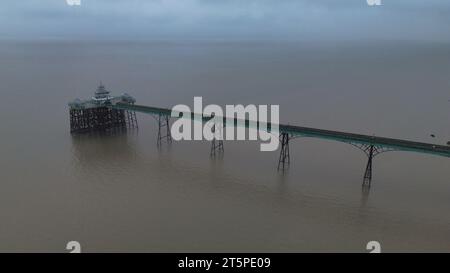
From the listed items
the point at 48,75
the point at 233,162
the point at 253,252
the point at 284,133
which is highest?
→ the point at 48,75

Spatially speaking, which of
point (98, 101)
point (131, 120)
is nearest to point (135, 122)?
point (131, 120)

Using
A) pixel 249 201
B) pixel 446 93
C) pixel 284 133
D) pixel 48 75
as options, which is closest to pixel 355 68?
pixel 446 93

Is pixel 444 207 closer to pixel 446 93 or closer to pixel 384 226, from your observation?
pixel 384 226

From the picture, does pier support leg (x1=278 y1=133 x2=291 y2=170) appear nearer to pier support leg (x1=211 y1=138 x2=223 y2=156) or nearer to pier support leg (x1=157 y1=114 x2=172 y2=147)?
pier support leg (x1=211 y1=138 x2=223 y2=156)

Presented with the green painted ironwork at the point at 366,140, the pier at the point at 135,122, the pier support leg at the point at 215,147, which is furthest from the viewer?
the pier support leg at the point at 215,147

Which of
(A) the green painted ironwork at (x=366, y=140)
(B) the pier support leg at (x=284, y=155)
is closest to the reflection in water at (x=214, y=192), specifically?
(B) the pier support leg at (x=284, y=155)

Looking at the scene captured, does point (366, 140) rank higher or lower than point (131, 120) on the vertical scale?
higher


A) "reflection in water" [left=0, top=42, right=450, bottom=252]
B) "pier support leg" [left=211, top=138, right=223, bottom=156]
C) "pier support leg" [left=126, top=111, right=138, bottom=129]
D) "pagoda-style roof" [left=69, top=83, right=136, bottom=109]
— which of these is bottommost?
"reflection in water" [left=0, top=42, right=450, bottom=252]

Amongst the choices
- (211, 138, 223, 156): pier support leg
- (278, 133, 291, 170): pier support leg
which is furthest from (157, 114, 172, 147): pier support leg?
(278, 133, 291, 170): pier support leg

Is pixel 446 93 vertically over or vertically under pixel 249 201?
over

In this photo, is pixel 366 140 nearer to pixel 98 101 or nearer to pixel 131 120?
pixel 98 101

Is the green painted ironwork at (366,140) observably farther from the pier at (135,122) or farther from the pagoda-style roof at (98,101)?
the pagoda-style roof at (98,101)
